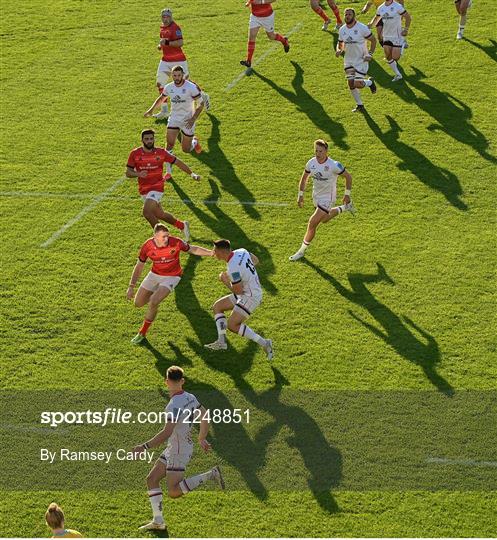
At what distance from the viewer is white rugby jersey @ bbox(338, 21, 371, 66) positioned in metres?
23.8

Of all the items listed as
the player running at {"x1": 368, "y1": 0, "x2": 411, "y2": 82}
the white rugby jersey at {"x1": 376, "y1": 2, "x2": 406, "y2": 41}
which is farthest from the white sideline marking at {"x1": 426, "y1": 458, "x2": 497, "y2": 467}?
the white rugby jersey at {"x1": 376, "y1": 2, "x2": 406, "y2": 41}

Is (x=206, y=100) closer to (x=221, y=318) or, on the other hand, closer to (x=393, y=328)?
(x=221, y=318)

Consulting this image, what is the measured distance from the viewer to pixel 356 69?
79.7 ft

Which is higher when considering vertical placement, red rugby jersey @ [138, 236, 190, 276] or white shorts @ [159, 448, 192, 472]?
red rugby jersey @ [138, 236, 190, 276]

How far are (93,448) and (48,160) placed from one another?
10.0m

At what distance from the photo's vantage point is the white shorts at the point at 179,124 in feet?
72.3

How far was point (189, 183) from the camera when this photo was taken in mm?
22047

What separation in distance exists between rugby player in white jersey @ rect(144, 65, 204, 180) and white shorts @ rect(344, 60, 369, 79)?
3.88m

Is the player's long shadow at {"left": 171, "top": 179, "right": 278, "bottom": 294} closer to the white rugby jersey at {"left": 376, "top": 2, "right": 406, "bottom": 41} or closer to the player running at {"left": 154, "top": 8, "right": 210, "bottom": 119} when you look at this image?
the player running at {"left": 154, "top": 8, "right": 210, "bottom": 119}

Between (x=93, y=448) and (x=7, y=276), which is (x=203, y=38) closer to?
(x=7, y=276)

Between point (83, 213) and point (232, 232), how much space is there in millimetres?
3046

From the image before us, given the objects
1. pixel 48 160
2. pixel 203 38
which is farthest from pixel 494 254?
pixel 203 38

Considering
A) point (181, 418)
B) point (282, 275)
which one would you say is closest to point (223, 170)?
point (282, 275)

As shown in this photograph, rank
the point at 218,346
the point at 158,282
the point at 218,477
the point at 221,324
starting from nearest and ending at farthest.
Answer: the point at 218,477 < the point at 221,324 < the point at 218,346 < the point at 158,282
